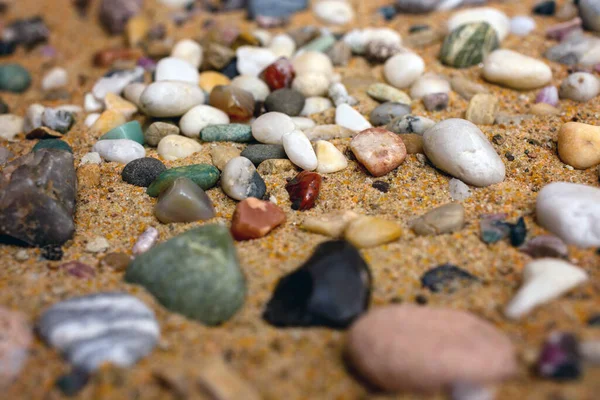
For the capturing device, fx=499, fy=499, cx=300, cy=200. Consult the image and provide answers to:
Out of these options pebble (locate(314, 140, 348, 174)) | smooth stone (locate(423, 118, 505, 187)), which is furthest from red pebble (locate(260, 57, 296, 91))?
smooth stone (locate(423, 118, 505, 187))

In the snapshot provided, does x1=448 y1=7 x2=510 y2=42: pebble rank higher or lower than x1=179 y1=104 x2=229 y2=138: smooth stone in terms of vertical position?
higher

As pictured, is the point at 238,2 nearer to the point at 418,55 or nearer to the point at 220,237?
the point at 418,55

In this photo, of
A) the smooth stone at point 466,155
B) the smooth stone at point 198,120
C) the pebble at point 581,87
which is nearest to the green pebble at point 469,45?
the pebble at point 581,87

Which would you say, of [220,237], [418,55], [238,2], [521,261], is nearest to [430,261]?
[521,261]

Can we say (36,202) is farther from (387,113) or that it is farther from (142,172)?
(387,113)

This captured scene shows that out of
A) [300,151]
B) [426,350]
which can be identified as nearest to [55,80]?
[300,151]

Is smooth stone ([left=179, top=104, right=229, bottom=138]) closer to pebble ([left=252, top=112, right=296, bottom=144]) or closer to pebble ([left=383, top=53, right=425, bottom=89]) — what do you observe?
pebble ([left=252, top=112, right=296, bottom=144])
